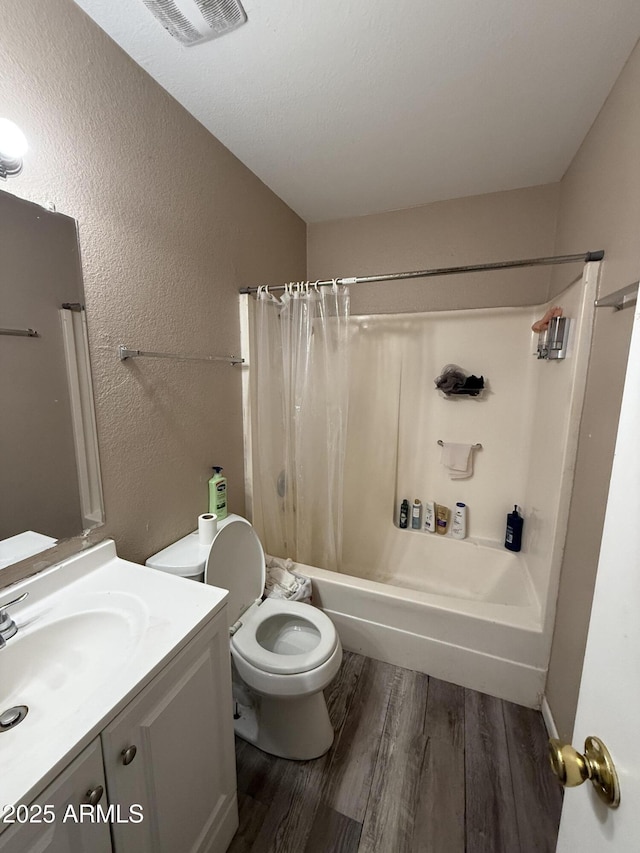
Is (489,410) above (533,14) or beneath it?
beneath

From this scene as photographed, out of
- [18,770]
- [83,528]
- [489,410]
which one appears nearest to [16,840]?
[18,770]

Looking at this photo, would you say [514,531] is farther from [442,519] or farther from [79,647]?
[79,647]

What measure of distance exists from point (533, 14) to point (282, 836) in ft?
8.64

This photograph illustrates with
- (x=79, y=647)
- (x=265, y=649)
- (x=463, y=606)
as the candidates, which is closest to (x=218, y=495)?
(x=265, y=649)

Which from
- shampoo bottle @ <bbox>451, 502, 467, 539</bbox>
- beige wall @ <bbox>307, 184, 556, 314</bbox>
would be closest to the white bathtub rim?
shampoo bottle @ <bbox>451, 502, 467, 539</bbox>

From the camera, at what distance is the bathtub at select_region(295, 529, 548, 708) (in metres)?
1.50

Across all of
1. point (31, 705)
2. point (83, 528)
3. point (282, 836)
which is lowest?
point (282, 836)

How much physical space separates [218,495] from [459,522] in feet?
5.12

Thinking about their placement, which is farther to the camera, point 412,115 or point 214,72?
point 412,115

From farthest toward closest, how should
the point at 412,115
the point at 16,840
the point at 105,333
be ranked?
the point at 412,115, the point at 105,333, the point at 16,840

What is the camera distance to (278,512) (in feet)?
6.48

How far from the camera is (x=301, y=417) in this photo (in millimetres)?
1839

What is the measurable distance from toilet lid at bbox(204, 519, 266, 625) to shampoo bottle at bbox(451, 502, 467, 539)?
1326 millimetres

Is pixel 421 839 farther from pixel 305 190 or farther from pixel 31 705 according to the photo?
pixel 305 190
